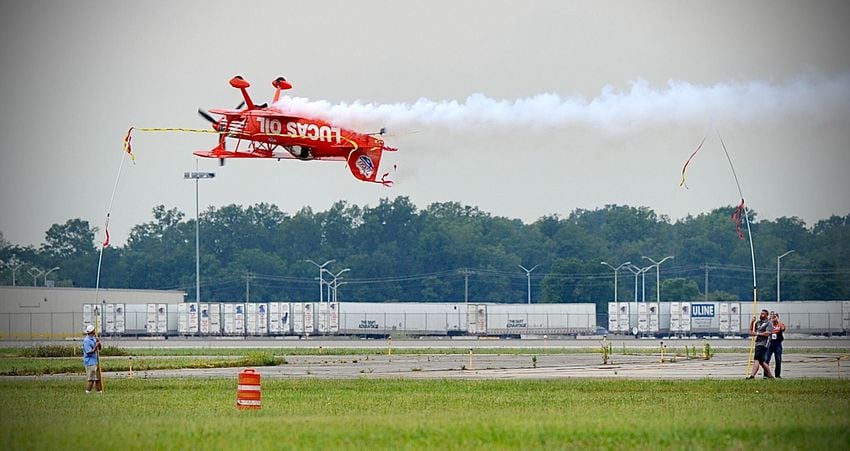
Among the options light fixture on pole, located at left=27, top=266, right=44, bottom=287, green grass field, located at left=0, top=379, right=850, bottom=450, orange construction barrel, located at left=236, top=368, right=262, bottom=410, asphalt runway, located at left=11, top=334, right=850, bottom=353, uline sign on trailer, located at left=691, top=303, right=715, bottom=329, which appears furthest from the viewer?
light fixture on pole, located at left=27, top=266, right=44, bottom=287

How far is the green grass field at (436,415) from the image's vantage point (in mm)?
23906

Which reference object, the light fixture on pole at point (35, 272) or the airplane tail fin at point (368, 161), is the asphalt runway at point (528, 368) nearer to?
the airplane tail fin at point (368, 161)

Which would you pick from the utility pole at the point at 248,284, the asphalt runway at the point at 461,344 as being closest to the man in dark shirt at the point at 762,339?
the asphalt runway at the point at 461,344

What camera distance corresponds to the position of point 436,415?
97.7 feet

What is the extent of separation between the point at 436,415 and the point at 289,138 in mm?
20646

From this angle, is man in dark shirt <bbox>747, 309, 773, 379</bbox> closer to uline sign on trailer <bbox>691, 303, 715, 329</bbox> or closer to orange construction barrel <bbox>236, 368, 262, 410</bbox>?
orange construction barrel <bbox>236, 368, 262, 410</bbox>

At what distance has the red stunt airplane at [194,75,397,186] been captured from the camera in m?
48.2

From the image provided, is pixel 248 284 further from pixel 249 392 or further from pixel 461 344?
pixel 249 392

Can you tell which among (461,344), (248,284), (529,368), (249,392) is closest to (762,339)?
(529,368)

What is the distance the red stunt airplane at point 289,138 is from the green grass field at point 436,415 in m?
9.04

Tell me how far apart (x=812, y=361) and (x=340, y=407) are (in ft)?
104

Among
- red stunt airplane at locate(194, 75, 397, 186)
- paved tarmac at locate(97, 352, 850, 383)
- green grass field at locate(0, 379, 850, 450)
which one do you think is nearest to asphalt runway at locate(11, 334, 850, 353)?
paved tarmac at locate(97, 352, 850, 383)

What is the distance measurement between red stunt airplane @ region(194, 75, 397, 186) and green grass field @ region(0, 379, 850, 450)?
9.04 m

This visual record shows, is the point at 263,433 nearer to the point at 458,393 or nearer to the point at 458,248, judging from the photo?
the point at 458,393
